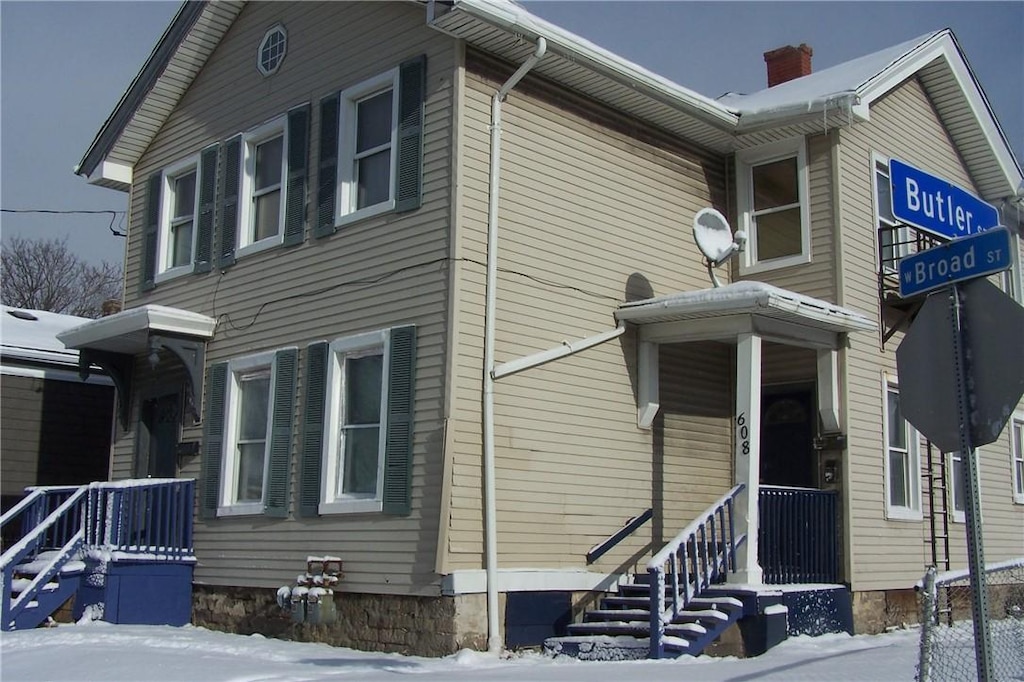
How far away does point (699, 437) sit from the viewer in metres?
13.3

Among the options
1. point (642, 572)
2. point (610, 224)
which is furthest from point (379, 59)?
point (642, 572)

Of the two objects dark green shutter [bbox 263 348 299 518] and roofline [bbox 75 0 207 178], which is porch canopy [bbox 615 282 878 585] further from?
roofline [bbox 75 0 207 178]

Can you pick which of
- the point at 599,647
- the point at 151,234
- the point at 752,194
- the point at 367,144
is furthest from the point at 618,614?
the point at 151,234

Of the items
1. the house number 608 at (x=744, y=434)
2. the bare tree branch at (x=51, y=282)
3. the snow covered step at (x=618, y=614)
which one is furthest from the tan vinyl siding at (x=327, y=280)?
the bare tree branch at (x=51, y=282)

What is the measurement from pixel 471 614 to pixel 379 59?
242 inches

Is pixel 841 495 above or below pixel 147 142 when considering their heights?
below

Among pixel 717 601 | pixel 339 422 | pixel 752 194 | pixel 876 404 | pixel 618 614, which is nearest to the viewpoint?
pixel 717 601

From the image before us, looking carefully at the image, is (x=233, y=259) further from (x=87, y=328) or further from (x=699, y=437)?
(x=699, y=437)

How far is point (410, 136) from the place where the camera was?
38.1ft

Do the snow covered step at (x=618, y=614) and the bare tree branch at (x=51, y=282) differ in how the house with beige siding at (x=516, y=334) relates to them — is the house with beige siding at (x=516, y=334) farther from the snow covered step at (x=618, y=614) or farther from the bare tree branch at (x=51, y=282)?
the bare tree branch at (x=51, y=282)

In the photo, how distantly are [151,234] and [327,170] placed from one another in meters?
4.11

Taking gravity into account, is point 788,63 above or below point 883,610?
above

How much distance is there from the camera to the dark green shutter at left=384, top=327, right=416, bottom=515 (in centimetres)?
1081

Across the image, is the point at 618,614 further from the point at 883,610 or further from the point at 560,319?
the point at 883,610
